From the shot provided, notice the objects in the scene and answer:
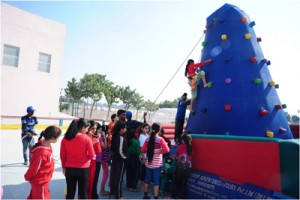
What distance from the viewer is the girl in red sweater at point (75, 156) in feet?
12.3

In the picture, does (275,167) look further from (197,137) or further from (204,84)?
(204,84)

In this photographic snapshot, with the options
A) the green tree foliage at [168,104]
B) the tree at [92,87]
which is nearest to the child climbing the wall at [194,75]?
the tree at [92,87]

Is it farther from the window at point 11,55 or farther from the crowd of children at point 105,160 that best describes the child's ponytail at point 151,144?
the window at point 11,55

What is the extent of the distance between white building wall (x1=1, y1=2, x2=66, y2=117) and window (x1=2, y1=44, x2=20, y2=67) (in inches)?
11.5

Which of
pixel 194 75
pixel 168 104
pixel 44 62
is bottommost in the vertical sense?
pixel 194 75

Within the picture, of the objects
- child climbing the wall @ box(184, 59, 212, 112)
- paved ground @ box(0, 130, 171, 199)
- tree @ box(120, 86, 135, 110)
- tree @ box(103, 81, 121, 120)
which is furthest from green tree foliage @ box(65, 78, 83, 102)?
child climbing the wall @ box(184, 59, 212, 112)

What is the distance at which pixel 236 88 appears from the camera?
5.17 m

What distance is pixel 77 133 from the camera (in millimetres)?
3834

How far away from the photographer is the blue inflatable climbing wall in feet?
16.2

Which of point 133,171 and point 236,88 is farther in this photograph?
point 133,171

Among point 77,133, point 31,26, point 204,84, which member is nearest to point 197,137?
point 204,84

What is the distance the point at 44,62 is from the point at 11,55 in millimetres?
3111

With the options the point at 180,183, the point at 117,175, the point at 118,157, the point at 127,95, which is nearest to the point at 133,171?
the point at 117,175

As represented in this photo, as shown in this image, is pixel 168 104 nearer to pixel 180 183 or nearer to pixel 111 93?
pixel 111 93
